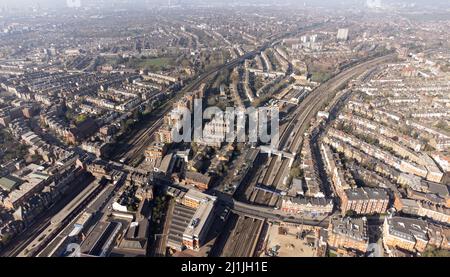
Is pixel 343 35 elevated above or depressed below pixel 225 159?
above

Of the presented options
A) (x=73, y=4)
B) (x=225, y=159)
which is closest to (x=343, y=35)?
(x=225, y=159)

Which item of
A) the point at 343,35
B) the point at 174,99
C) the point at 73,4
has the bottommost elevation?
the point at 174,99

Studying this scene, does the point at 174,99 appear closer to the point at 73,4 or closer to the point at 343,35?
the point at 343,35

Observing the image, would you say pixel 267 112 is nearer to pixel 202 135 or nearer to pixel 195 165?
pixel 202 135

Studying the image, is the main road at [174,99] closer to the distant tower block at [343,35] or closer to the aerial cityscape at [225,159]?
the aerial cityscape at [225,159]

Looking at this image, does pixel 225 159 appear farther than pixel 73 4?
No

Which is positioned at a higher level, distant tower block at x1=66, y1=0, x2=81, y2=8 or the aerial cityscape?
distant tower block at x1=66, y1=0, x2=81, y2=8

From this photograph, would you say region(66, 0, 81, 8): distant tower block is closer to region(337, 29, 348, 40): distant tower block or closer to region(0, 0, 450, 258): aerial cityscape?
region(0, 0, 450, 258): aerial cityscape

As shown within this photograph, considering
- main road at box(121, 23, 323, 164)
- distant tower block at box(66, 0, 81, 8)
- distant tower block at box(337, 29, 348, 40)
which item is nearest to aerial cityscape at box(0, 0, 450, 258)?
main road at box(121, 23, 323, 164)
